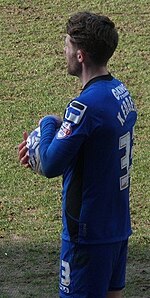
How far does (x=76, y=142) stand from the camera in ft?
13.2

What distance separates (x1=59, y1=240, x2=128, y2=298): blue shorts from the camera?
419 centimetres

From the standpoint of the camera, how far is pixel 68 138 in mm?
4020

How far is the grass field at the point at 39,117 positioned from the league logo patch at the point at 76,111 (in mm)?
2233

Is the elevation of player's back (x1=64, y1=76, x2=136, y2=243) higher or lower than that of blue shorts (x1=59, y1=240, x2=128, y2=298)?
higher

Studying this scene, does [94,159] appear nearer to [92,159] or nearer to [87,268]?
[92,159]

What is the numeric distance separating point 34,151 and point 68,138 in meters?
0.32

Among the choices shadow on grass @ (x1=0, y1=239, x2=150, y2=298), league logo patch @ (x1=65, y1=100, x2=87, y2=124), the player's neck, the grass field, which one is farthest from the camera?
the grass field

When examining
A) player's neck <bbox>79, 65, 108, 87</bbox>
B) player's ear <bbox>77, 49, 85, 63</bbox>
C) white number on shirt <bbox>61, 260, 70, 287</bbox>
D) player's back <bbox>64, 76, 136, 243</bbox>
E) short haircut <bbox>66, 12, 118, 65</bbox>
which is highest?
short haircut <bbox>66, 12, 118, 65</bbox>

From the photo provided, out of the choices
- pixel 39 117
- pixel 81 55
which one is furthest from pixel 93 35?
pixel 39 117

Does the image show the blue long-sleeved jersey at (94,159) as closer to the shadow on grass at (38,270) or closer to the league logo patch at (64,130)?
the league logo patch at (64,130)

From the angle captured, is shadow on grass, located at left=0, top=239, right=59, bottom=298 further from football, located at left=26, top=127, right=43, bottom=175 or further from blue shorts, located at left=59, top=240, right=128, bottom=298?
football, located at left=26, top=127, right=43, bottom=175

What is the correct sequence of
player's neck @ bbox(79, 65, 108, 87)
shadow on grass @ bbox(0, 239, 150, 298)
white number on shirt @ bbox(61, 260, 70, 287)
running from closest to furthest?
1. player's neck @ bbox(79, 65, 108, 87)
2. white number on shirt @ bbox(61, 260, 70, 287)
3. shadow on grass @ bbox(0, 239, 150, 298)

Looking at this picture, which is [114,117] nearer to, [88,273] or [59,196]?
[88,273]

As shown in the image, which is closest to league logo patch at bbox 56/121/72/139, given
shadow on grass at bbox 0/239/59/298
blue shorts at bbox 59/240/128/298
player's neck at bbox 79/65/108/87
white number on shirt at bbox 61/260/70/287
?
player's neck at bbox 79/65/108/87
